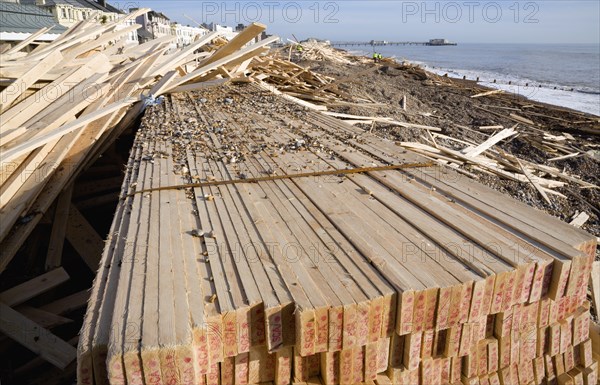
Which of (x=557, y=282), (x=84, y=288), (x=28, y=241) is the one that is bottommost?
(x=84, y=288)

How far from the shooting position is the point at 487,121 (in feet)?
42.6

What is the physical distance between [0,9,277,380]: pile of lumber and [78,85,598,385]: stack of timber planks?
150cm

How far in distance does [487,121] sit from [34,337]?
512 inches

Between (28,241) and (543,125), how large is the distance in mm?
13947

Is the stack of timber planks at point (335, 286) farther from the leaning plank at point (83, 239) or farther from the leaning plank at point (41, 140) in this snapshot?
the leaning plank at point (83, 239)

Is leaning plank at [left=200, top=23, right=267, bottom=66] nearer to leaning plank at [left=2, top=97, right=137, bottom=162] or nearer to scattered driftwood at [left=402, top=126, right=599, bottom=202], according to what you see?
scattered driftwood at [left=402, top=126, right=599, bottom=202]

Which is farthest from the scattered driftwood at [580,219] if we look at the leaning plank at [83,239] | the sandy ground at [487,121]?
the leaning plank at [83,239]

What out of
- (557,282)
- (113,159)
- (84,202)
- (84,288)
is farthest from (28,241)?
(557,282)

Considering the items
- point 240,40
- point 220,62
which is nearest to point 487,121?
point 240,40

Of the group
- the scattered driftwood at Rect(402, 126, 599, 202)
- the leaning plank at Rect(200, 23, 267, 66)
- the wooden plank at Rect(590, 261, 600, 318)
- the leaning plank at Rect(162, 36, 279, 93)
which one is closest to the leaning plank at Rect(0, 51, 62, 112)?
the leaning plank at Rect(162, 36, 279, 93)

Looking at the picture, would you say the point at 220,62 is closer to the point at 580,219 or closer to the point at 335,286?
the point at 580,219

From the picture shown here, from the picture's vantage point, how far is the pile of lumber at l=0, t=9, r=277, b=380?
3852 millimetres

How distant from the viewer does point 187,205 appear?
309 centimetres

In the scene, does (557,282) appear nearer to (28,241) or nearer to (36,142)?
(36,142)
